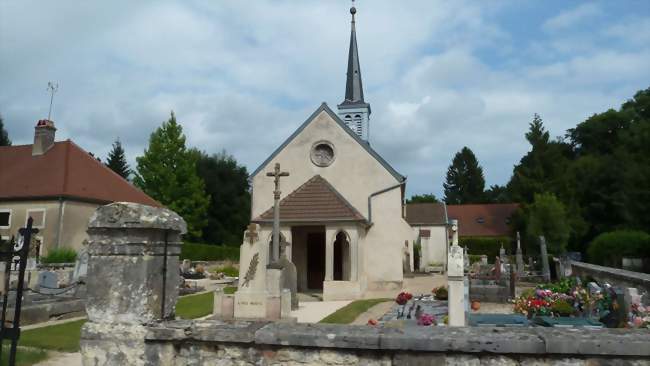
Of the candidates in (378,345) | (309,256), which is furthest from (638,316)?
(309,256)

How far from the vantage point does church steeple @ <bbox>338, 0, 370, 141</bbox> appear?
1246 inches

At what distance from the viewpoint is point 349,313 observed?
44.3ft

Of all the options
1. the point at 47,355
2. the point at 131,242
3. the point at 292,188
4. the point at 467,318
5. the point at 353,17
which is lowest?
the point at 47,355

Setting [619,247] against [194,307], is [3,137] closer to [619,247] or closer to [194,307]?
[194,307]

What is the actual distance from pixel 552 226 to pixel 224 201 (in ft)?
105

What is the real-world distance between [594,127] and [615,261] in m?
28.9

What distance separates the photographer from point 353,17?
36.4m

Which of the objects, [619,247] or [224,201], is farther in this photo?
[224,201]

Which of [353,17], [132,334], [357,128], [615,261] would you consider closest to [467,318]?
[132,334]

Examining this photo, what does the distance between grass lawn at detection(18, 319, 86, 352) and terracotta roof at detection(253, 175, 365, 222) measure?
9.33m

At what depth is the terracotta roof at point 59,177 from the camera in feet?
86.7

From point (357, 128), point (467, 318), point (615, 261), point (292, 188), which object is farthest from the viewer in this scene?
point (357, 128)

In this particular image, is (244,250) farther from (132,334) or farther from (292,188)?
(132,334)

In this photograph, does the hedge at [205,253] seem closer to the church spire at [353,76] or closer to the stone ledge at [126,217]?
the church spire at [353,76]
